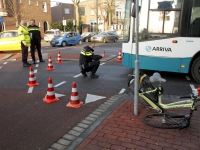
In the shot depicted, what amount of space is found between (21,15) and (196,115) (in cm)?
3115

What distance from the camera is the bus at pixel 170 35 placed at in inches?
265

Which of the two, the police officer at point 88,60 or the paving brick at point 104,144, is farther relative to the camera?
the police officer at point 88,60

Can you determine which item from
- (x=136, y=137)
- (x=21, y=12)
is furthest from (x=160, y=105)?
(x=21, y=12)

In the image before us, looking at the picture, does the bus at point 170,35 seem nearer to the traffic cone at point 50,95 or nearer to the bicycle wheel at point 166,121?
the bicycle wheel at point 166,121

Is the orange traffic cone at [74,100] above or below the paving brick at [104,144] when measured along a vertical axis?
above

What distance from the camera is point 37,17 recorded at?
115 feet

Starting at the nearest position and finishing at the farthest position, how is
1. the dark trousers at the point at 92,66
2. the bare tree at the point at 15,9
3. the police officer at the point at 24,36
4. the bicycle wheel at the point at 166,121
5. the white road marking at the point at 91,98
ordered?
the bicycle wheel at the point at 166,121 < the white road marking at the point at 91,98 < the dark trousers at the point at 92,66 < the police officer at the point at 24,36 < the bare tree at the point at 15,9

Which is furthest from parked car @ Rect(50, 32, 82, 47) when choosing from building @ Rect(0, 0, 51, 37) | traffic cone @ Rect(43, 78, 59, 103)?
traffic cone @ Rect(43, 78, 59, 103)

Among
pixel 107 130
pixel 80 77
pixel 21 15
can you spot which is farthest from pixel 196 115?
pixel 21 15

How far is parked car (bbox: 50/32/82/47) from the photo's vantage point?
2156cm

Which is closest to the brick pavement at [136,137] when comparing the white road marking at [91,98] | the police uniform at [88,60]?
the white road marking at [91,98]

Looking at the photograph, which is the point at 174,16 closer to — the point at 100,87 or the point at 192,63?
the point at 192,63

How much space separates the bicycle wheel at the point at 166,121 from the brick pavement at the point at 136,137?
0.08m

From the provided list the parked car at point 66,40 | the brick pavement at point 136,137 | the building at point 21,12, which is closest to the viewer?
the brick pavement at point 136,137
